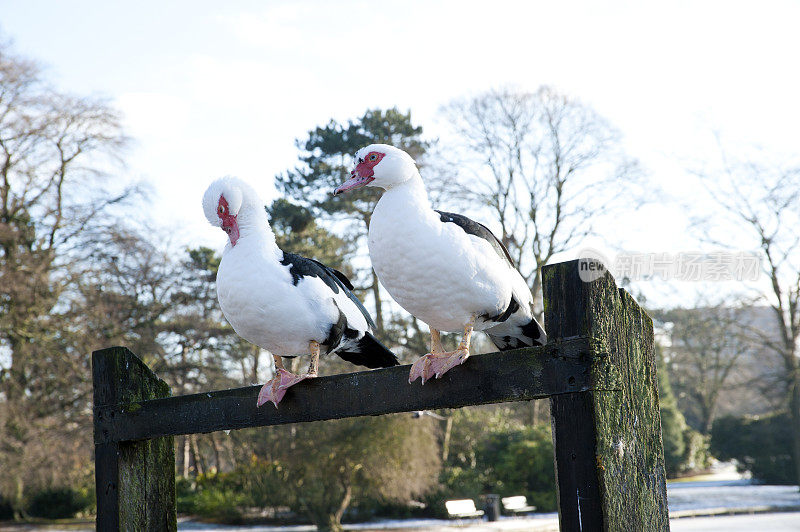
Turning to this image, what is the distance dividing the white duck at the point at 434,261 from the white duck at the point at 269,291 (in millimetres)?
357

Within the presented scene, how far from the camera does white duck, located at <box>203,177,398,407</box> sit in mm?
2523

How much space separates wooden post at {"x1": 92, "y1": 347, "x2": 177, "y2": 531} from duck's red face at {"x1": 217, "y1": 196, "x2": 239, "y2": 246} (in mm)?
548

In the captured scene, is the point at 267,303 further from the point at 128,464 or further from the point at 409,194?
the point at 128,464

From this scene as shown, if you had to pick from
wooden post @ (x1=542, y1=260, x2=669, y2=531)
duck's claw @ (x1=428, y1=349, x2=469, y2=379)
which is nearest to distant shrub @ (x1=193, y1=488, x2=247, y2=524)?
duck's claw @ (x1=428, y1=349, x2=469, y2=379)

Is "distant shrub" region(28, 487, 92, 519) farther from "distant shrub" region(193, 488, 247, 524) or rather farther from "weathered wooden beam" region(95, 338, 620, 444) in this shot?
"weathered wooden beam" region(95, 338, 620, 444)

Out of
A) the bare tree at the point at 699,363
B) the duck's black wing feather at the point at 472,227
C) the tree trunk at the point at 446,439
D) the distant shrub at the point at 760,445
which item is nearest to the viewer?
the duck's black wing feather at the point at 472,227

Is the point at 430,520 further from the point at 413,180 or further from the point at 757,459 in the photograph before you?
the point at 413,180

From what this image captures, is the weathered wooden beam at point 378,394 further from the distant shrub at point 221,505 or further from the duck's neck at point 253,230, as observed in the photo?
the distant shrub at point 221,505

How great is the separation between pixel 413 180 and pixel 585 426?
104 centimetres

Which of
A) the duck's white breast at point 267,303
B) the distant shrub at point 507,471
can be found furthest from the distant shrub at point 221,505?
the duck's white breast at point 267,303

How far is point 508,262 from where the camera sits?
8.37 ft

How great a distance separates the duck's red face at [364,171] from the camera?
2.45 meters

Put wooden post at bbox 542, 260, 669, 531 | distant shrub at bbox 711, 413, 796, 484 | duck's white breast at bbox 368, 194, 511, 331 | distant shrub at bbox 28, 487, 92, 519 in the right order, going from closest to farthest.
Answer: wooden post at bbox 542, 260, 669, 531 < duck's white breast at bbox 368, 194, 511, 331 < distant shrub at bbox 28, 487, 92, 519 < distant shrub at bbox 711, 413, 796, 484

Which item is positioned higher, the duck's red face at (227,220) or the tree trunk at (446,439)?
the duck's red face at (227,220)
